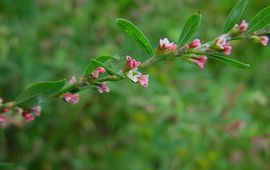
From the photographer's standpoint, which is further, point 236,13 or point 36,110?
point 36,110

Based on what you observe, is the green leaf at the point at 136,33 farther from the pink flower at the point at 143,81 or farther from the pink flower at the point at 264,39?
the pink flower at the point at 264,39

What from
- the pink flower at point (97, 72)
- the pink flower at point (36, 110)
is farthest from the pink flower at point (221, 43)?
the pink flower at point (36, 110)

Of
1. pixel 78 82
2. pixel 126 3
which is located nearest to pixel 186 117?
pixel 126 3

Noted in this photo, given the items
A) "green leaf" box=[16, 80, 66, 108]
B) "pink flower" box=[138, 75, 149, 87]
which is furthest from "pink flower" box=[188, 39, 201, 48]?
"green leaf" box=[16, 80, 66, 108]

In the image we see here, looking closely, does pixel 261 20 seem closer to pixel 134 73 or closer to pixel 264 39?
pixel 264 39

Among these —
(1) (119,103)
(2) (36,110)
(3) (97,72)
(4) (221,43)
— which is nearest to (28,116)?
(2) (36,110)

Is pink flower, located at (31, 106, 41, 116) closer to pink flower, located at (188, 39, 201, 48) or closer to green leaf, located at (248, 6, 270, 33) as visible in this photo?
pink flower, located at (188, 39, 201, 48)
